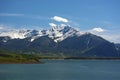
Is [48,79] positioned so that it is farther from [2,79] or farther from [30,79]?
[2,79]

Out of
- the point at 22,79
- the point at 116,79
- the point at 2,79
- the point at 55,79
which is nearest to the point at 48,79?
the point at 55,79

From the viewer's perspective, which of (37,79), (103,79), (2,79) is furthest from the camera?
(103,79)

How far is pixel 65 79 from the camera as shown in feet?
326

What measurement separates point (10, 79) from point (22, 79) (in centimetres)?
405

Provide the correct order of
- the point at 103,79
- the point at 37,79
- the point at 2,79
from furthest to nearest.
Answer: the point at 103,79 → the point at 37,79 → the point at 2,79

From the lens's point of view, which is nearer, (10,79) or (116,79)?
(10,79)

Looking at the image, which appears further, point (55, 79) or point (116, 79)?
point (116, 79)

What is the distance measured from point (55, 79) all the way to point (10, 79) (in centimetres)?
1468

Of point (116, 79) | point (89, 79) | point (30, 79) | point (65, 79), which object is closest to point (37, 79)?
point (30, 79)

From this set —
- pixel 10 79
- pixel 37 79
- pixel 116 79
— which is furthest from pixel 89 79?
pixel 10 79

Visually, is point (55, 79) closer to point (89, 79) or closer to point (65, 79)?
point (65, 79)

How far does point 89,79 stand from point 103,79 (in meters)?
4.78

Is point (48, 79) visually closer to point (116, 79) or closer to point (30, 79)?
point (30, 79)

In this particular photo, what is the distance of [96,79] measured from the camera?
103m
